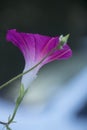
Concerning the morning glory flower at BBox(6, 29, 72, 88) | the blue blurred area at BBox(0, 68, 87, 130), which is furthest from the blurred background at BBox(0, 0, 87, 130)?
the morning glory flower at BBox(6, 29, 72, 88)

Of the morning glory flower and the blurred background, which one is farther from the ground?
the morning glory flower

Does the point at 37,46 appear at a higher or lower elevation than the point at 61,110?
higher

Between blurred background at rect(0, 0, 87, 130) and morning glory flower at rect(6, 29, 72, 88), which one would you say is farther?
blurred background at rect(0, 0, 87, 130)

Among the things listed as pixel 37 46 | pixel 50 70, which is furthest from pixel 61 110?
pixel 37 46

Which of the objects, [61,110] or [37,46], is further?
[61,110]

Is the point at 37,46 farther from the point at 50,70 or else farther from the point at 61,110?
the point at 50,70

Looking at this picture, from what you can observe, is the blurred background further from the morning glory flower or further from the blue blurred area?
the morning glory flower

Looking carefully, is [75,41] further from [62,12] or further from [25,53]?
[25,53]

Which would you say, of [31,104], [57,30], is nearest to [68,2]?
[57,30]

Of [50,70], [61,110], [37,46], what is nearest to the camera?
[37,46]
